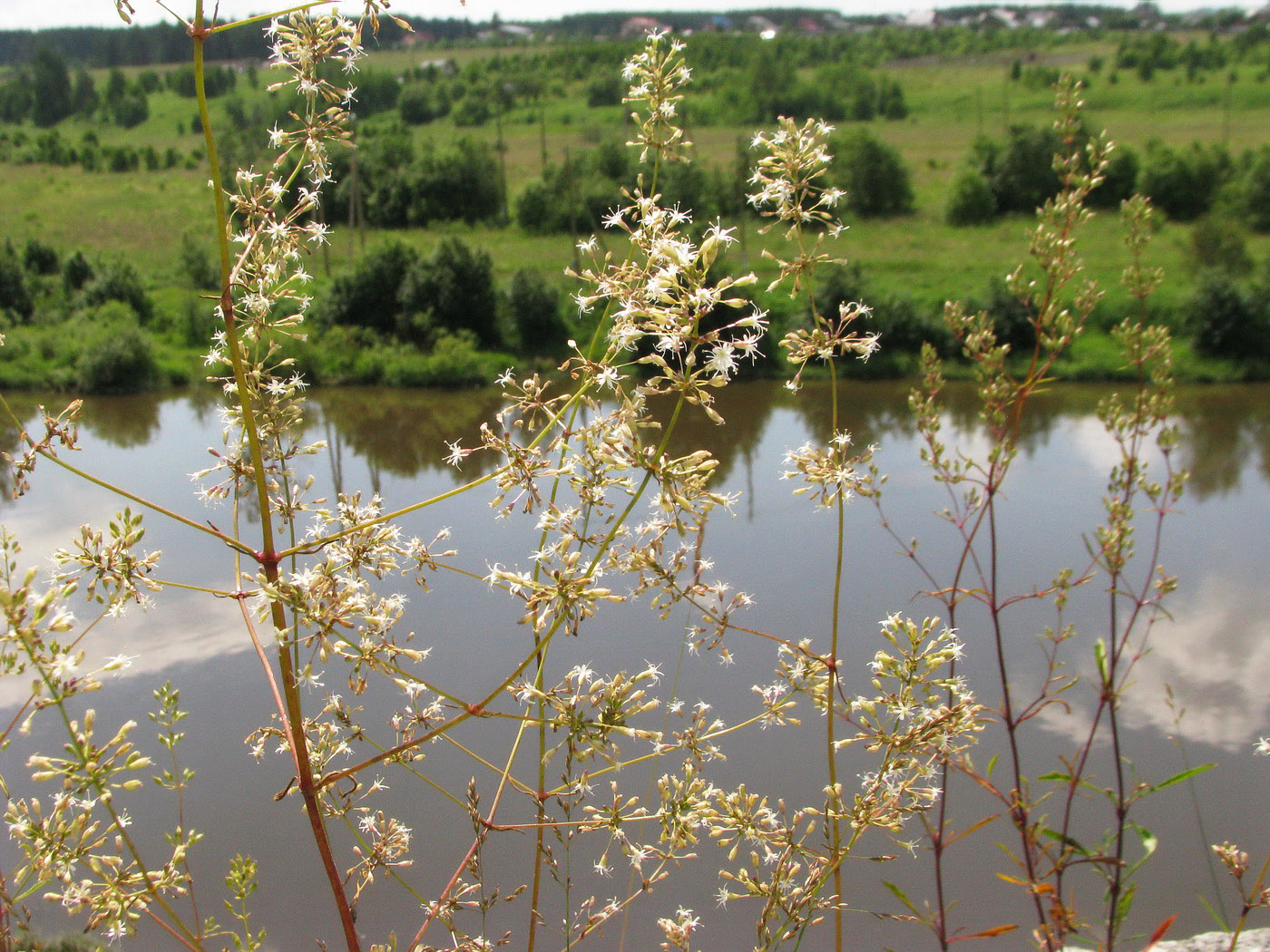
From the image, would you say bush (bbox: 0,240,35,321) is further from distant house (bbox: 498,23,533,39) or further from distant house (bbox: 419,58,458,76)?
distant house (bbox: 498,23,533,39)

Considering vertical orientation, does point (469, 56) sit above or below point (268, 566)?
above

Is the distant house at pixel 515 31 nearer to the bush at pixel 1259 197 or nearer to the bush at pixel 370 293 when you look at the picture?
the bush at pixel 1259 197

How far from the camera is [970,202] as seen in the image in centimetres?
2397

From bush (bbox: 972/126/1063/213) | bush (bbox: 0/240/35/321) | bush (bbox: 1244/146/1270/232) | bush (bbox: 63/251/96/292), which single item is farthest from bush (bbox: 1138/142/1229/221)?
bush (bbox: 0/240/35/321)

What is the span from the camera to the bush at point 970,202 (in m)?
23.9

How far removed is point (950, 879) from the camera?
16.1 ft

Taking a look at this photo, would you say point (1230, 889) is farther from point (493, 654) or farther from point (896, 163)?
point (896, 163)

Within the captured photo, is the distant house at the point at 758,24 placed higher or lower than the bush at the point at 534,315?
higher

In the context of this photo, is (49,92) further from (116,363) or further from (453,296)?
(453,296)

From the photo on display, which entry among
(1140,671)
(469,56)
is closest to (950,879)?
(1140,671)

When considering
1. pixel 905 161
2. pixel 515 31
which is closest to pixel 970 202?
pixel 905 161

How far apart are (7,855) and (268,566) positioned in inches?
214

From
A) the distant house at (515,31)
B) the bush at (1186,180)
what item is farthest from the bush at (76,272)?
the distant house at (515,31)

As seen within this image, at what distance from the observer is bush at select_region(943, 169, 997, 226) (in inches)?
940
